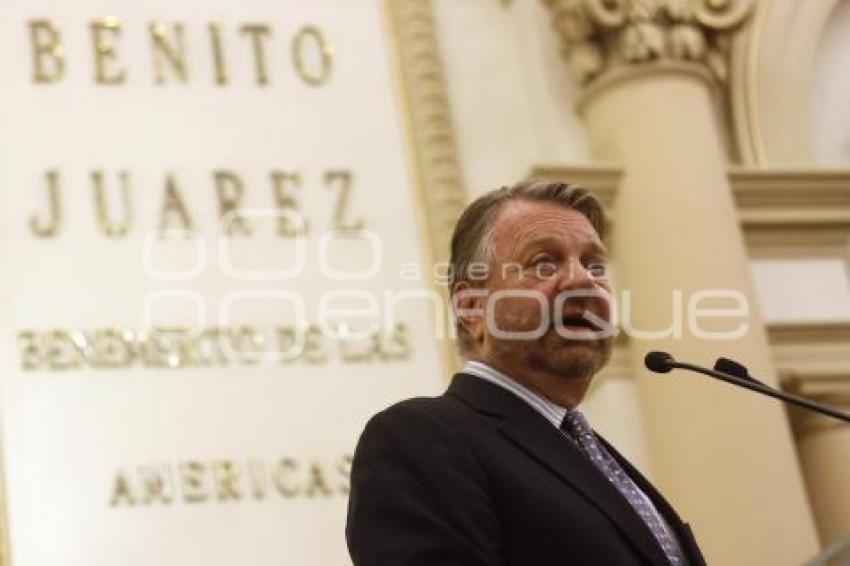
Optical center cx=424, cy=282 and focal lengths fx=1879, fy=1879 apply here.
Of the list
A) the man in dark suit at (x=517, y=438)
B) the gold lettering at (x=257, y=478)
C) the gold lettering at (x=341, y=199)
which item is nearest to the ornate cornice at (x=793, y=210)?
the gold lettering at (x=341, y=199)

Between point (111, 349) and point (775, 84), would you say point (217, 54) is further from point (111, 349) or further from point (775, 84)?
point (775, 84)

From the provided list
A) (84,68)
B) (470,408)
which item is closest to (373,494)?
(470,408)

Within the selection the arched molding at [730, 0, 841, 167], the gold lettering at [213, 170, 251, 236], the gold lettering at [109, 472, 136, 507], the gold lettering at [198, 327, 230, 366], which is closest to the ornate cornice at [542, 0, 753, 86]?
the arched molding at [730, 0, 841, 167]

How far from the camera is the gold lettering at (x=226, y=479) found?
504cm

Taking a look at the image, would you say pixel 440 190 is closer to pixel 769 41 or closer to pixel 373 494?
pixel 769 41

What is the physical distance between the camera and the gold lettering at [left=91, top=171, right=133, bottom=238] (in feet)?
17.3

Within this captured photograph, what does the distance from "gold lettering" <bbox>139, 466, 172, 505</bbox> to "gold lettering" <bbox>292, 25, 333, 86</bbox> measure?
135 cm

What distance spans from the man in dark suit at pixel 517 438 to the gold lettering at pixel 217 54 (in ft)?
9.04

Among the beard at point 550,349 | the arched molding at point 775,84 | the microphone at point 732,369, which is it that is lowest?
the microphone at point 732,369

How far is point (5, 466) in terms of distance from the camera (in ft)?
16.1

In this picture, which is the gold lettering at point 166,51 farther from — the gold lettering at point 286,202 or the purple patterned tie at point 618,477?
the purple patterned tie at point 618,477

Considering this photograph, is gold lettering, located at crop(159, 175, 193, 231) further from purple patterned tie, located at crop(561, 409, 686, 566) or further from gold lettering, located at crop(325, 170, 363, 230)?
purple patterned tie, located at crop(561, 409, 686, 566)

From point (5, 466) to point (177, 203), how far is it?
0.94 metres

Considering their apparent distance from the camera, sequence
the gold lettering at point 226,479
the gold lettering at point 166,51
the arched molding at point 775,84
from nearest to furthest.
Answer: the gold lettering at point 226,479 < the gold lettering at point 166,51 < the arched molding at point 775,84
